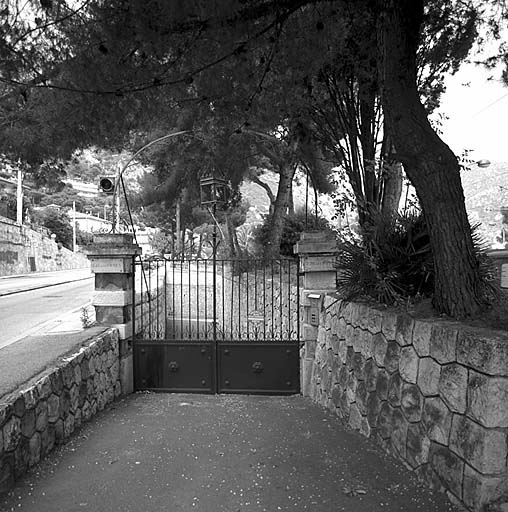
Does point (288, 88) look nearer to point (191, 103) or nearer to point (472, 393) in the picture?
point (191, 103)

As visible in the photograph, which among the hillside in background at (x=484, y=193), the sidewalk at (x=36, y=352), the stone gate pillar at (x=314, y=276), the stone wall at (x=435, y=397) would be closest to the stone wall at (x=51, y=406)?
the sidewalk at (x=36, y=352)

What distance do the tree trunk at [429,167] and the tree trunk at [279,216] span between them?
33.4 feet

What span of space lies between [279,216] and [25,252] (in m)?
25.7

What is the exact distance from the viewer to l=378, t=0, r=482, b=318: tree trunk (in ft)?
10.9

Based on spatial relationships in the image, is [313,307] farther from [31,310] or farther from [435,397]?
[31,310]

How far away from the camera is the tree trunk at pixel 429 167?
3.32 meters

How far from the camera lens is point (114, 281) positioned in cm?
691

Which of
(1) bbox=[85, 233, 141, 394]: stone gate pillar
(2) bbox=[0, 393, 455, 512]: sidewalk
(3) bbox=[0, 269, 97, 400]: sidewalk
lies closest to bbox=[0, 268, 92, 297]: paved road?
(1) bbox=[85, 233, 141, 394]: stone gate pillar

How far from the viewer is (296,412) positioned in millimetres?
5547

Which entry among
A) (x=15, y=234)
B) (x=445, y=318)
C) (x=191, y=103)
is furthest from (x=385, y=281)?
(x=15, y=234)

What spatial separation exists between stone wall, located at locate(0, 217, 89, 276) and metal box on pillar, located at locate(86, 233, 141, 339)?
86.5ft

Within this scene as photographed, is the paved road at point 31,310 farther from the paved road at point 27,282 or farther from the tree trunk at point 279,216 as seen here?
the tree trunk at point 279,216

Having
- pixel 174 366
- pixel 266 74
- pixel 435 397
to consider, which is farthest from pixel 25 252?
pixel 435 397

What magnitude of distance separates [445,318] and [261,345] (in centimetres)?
423
